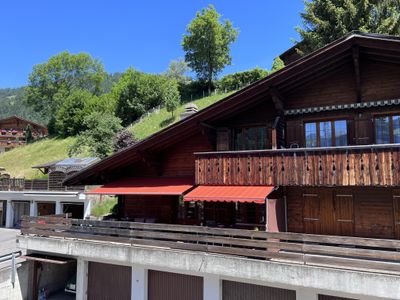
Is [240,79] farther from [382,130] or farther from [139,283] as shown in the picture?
[139,283]

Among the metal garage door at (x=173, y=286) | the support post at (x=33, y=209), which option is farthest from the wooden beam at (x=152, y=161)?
the support post at (x=33, y=209)

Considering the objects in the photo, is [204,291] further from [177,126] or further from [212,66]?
[212,66]

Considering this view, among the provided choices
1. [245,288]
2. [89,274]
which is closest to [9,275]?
[89,274]

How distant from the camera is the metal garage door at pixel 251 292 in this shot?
11.7 meters

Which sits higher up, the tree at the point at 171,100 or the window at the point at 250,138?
the tree at the point at 171,100

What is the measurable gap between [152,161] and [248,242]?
802 centimetres

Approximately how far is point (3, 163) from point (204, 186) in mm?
55842

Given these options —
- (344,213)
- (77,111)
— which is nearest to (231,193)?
(344,213)

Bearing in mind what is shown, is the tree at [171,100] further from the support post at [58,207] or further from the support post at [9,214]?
the support post at [9,214]

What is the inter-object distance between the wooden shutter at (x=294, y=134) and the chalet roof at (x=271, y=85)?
58.7 inches

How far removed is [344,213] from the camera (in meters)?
14.0

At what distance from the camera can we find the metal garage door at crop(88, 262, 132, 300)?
48.5 feet

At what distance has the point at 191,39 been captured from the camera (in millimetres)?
66812

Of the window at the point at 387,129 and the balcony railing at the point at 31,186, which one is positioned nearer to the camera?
the window at the point at 387,129
